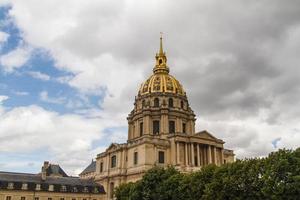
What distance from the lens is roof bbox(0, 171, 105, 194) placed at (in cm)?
6675

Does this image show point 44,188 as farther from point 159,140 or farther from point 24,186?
point 159,140

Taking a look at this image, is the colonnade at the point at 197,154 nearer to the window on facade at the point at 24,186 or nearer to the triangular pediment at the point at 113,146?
the triangular pediment at the point at 113,146

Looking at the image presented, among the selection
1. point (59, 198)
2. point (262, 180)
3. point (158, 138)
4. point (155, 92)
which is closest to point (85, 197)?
point (59, 198)

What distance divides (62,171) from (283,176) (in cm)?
7785

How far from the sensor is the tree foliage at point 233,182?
116 ft

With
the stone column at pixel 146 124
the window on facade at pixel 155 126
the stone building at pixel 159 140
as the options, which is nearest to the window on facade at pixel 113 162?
the stone building at pixel 159 140

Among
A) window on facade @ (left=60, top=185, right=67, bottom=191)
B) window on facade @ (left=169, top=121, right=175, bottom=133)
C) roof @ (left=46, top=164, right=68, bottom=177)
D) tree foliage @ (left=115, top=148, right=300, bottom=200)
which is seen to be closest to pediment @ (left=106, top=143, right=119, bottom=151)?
window on facade @ (left=169, top=121, right=175, bottom=133)

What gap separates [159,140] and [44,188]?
77.6 feet

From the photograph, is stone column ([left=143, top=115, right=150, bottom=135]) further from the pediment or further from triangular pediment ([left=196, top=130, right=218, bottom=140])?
triangular pediment ([left=196, top=130, right=218, bottom=140])

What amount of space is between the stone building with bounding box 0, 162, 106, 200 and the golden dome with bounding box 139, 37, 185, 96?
24890 millimetres

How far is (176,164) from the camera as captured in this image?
71.9m

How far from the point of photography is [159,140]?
74000mm

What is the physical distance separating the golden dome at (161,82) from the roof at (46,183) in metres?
24.4

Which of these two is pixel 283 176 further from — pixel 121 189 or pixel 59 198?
pixel 59 198
